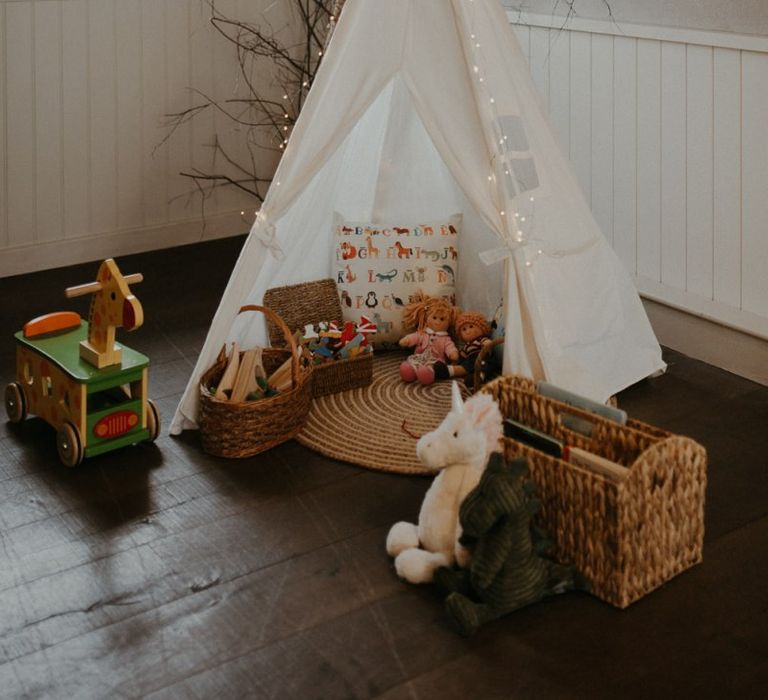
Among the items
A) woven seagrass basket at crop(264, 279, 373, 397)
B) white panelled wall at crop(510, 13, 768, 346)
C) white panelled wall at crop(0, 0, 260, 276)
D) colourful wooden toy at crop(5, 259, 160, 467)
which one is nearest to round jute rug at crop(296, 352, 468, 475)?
woven seagrass basket at crop(264, 279, 373, 397)

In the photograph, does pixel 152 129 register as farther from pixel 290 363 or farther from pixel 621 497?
pixel 621 497

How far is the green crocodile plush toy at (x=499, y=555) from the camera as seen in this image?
2.21 meters

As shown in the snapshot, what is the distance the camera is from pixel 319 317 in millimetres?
3652

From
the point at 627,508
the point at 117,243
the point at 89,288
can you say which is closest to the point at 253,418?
the point at 89,288

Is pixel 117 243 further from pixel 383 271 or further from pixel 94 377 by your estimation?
pixel 94 377

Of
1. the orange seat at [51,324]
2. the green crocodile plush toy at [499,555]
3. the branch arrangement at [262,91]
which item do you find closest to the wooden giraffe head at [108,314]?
the orange seat at [51,324]

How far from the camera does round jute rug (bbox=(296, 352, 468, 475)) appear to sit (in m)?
2.98

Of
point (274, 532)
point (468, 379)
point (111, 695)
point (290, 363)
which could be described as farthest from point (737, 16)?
point (111, 695)

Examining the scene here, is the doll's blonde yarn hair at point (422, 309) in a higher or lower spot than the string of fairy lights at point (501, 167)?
lower

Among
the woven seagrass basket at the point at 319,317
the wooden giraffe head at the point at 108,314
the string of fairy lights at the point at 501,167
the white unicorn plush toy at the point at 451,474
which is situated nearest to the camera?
the white unicorn plush toy at the point at 451,474

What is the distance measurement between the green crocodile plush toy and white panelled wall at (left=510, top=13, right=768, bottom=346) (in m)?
1.50

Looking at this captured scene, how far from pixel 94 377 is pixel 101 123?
205cm

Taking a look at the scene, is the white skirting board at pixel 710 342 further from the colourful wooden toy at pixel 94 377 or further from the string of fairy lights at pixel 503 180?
the colourful wooden toy at pixel 94 377

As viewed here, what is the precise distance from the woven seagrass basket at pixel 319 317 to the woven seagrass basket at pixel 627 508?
0.98 meters
